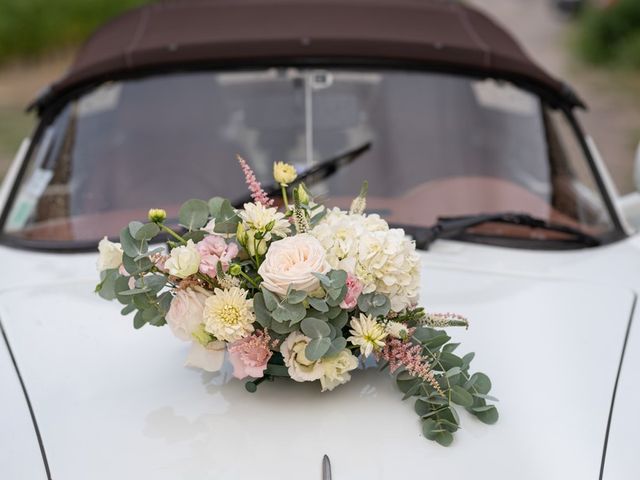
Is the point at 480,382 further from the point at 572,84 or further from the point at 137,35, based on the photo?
the point at 572,84

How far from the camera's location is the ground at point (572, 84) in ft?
28.9

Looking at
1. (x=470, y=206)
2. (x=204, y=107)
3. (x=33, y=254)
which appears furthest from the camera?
(x=204, y=107)

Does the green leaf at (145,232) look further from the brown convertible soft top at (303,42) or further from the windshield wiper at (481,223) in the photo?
the brown convertible soft top at (303,42)

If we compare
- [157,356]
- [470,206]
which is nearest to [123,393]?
[157,356]

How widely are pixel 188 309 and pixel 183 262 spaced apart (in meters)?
0.11

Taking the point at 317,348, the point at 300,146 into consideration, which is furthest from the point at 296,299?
the point at 300,146

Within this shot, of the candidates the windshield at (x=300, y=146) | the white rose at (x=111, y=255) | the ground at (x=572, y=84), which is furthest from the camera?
the ground at (x=572, y=84)

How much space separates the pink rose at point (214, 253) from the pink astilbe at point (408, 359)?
0.38 meters

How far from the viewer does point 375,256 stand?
1.98m

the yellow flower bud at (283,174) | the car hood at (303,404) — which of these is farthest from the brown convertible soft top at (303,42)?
the yellow flower bud at (283,174)

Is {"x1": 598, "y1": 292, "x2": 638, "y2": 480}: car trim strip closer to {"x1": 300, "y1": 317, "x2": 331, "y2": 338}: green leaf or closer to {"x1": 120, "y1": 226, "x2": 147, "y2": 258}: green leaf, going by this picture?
{"x1": 300, "y1": 317, "x2": 331, "y2": 338}: green leaf

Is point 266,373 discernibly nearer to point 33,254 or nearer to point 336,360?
point 336,360

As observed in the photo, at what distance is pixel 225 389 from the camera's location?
2.09 metres

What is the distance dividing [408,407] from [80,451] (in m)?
0.67
